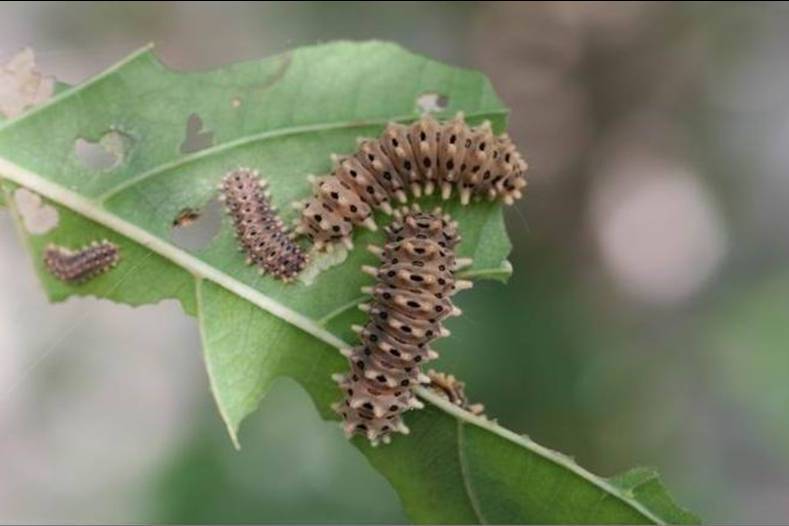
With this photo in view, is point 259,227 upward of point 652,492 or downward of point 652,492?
upward

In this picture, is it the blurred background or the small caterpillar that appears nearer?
the small caterpillar

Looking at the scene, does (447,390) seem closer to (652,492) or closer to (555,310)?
(652,492)

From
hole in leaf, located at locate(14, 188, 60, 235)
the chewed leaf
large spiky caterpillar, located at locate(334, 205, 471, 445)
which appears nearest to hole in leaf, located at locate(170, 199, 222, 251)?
hole in leaf, located at locate(14, 188, 60, 235)

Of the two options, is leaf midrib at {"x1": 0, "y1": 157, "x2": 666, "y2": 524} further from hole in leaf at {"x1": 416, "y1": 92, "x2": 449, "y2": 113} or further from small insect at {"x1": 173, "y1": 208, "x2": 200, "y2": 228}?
hole in leaf at {"x1": 416, "y1": 92, "x2": 449, "y2": 113}

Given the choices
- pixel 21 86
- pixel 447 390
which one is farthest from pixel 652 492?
pixel 21 86

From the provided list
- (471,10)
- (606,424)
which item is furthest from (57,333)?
(471,10)

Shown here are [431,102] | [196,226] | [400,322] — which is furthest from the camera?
[431,102]
